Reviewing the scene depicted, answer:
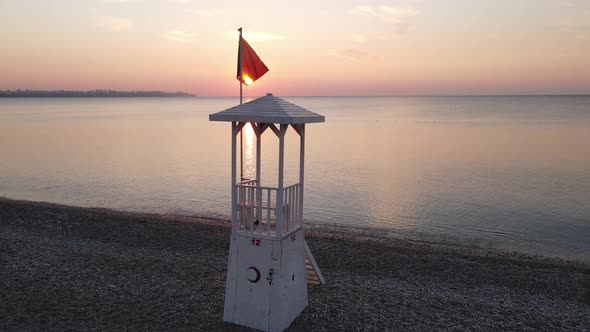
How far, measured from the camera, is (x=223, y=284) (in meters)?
11.8

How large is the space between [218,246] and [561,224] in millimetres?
17710

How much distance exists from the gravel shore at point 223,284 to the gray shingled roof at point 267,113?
4367 mm

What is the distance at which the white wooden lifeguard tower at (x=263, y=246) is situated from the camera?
29.1ft

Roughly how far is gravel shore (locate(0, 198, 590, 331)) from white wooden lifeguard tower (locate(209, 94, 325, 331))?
0.55 m

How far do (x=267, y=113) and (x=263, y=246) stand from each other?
2.67 metres

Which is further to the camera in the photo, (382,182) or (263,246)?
(382,182)

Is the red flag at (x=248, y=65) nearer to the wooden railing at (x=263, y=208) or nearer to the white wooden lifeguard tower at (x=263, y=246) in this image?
the white wooden lifeguard tower at (x=263, y=246)

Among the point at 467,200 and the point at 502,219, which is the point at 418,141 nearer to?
the point at 467,200

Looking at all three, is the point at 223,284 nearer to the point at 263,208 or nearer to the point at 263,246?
the point at 263,246

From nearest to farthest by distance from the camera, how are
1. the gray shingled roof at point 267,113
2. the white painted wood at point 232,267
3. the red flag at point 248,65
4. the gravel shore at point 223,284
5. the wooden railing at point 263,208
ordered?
the gray shingled roof at point 267,113 → the wooden railing at point 263,208 → the white painted wood at point 232,267 → the gravel shore at point 223,284 → the red flag at point 248,65

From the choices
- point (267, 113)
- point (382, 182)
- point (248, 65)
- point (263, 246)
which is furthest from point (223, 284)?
point (382, 182)

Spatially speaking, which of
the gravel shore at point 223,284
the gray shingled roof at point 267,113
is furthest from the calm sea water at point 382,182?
the gray shingled roof at point 267,113

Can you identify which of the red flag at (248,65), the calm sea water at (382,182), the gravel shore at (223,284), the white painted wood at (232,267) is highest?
the red flag at (248,65)

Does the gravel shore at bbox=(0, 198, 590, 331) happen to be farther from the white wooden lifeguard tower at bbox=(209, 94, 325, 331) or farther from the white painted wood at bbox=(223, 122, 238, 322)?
the white wooden lifeguard tower at bbox=(209, 94, 325, 331)
